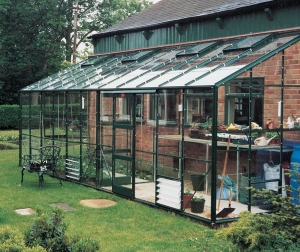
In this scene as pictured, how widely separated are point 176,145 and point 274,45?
104 inches

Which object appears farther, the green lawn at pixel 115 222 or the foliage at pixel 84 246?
the green lawn at pixel 115 222

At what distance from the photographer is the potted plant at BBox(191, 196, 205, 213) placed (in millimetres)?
8844

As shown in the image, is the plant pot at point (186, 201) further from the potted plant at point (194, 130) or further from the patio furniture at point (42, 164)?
the patio furniture at point (42, 164)

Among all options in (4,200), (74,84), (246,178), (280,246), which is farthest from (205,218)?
(74,84)

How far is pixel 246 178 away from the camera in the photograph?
349 inches

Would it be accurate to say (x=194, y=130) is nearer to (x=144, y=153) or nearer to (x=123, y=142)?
(x=144, y=153)

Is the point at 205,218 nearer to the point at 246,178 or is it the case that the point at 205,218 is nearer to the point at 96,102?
the point at 246,178

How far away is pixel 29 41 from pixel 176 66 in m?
24.9

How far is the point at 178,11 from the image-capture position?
1504cm

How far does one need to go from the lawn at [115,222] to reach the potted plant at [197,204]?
267 mm

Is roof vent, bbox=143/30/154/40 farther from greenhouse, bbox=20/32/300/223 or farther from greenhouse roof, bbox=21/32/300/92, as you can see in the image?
greenhouse, bbox=20/32/300/223

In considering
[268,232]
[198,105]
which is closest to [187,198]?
[198,105]

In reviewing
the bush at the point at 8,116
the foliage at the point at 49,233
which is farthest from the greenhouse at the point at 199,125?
the bush at the point at 8,116

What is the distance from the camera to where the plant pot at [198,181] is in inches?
347
